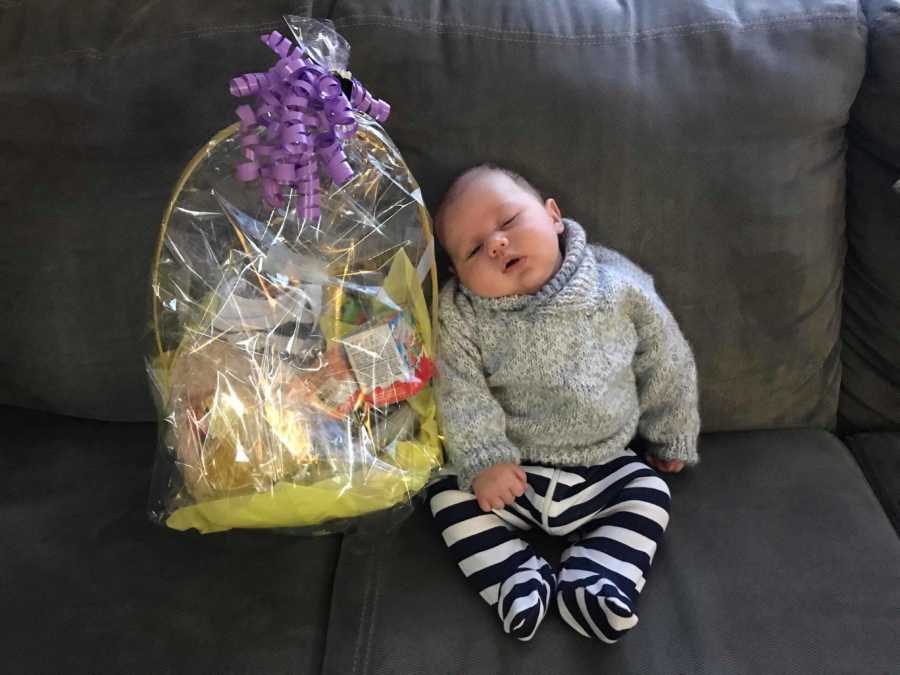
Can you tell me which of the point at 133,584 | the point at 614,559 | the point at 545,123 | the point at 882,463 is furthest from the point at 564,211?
the point at 133,584

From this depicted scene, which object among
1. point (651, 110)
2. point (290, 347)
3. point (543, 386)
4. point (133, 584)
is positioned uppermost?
point (651, 110)

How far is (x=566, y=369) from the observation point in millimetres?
1100

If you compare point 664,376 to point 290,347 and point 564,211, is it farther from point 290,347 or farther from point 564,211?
point 290,347

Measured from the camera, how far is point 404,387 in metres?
1.02

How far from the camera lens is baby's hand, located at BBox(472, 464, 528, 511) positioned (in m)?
1.08

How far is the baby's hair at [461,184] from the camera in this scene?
1.11m

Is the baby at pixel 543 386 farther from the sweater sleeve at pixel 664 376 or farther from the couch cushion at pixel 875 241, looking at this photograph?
the couch cushion at pixel 875 241

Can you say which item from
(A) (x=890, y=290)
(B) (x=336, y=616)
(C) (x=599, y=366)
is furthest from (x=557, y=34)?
(B) (x=336, y=616)

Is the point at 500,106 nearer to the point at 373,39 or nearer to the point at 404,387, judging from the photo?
the point at 373,39

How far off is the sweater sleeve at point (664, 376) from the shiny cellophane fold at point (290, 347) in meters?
0.35

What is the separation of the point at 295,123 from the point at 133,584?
0.70 metres

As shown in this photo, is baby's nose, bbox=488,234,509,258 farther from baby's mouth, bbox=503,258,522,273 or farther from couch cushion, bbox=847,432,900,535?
couch cushion, bbox=847,432,900,535

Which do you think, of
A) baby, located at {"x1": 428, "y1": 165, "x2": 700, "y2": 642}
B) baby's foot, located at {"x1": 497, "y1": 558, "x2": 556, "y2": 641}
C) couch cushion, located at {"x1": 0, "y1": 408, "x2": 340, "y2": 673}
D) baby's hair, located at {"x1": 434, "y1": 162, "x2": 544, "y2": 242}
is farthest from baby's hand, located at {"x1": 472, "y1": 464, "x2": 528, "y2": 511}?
baby's hair, located at {"x1": 434, "y1": 162, "x2": 544, "y2": 242}

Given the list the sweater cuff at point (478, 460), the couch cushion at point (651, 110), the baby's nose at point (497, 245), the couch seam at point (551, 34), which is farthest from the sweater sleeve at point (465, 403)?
the couch seam at point (551, 34)
